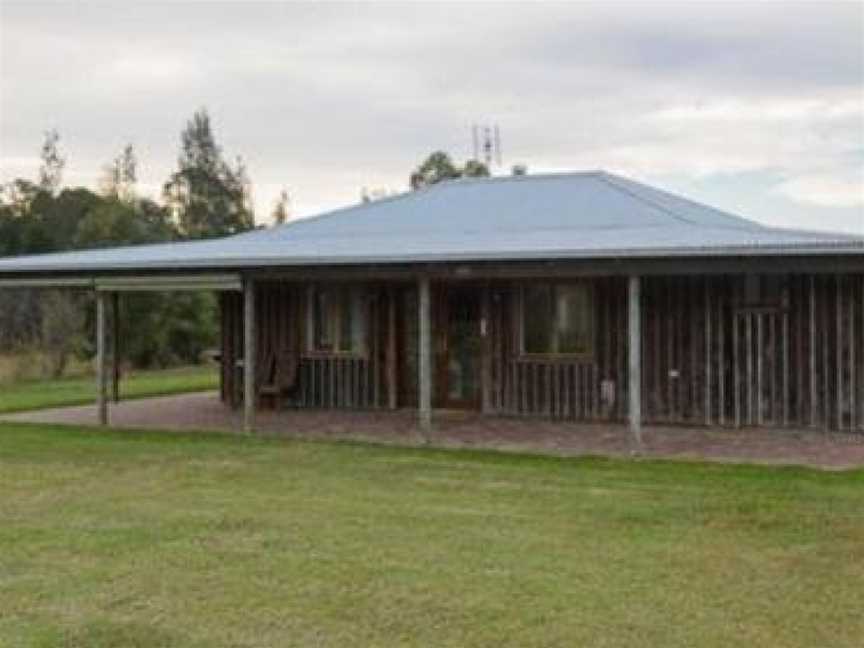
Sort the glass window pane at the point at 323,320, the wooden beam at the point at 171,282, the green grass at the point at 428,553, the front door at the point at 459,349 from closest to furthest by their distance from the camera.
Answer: the green grass at the point at 428,553
the wooden beam at the point at 171,282
the front door at the point at 459,349
the glass window pane at the point at 323,320

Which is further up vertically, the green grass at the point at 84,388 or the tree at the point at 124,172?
the tree at the point at 124,172

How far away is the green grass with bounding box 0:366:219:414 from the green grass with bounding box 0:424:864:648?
24.4 feet

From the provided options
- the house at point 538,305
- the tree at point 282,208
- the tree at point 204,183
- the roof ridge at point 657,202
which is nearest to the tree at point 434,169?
the tree at point 204,183

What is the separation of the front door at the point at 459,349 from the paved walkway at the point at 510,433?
1.53 ft

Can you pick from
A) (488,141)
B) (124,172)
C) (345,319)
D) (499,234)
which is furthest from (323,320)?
(124,172)

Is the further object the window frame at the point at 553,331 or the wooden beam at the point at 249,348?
the window frame at the point at 553,331

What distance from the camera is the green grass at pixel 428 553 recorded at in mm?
6141

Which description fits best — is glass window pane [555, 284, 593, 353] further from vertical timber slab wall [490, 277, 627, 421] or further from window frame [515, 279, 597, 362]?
vertical timber slab wall [490, 277, 627, 421]

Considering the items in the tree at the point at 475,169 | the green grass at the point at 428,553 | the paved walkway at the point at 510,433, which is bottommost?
the green grass at the point at 428,553

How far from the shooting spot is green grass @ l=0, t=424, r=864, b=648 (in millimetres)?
6141

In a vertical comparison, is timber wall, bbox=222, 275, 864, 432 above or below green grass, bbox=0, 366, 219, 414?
above

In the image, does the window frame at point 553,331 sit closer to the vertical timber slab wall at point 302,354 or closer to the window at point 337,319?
the vertical timber slab wall at point 302,354

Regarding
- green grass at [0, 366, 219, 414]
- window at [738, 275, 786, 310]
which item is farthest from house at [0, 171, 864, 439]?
green grass at [0, 366, 219, 414]

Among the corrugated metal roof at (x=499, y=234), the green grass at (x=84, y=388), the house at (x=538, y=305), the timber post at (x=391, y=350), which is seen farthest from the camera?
the green grass at (x=84, y=388)
